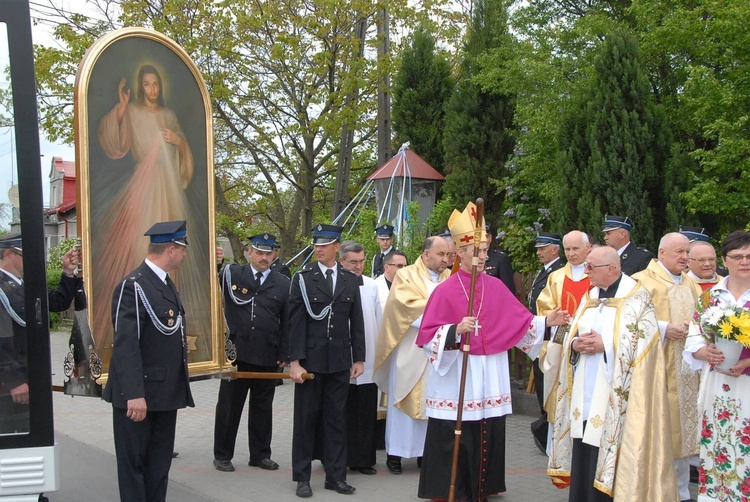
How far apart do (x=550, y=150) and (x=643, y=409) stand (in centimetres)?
805

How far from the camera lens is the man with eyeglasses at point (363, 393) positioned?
7.10 metres

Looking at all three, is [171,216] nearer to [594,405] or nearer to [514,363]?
[594,405]

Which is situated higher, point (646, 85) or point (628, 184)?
point (646, 85)

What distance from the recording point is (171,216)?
6.41 meters

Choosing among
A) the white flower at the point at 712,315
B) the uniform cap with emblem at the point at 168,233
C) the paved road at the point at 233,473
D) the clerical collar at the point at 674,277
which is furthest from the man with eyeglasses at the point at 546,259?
the uniform cap with emblem at the point at 168,233

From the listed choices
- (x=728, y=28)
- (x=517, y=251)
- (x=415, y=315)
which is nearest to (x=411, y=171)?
(x=517, y=251)

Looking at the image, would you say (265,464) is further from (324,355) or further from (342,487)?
(324,355)

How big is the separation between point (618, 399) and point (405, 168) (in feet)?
30.9

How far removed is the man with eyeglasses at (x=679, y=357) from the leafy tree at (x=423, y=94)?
10358mm

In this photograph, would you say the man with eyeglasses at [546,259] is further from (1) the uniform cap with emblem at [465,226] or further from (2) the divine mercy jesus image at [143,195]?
(2) the divine mercy jesus image at [143,195]

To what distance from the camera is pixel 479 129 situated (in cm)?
1432

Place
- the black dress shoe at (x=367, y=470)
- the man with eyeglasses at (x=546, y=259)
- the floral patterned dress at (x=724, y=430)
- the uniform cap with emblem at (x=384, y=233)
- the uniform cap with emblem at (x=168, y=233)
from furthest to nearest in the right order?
the uniform cap with emblem at (x=384, y=233)
the man with eyeglasses at (x=546, y=259)
the black dress shoe at (x=367, y=470)
the uniform cap with emblem at (x=168, y=233)
the floral patterned dress at (x=724, y=430)

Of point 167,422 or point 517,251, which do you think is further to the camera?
point 517,251

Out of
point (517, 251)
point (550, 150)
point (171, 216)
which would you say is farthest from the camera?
point (517, 251)
